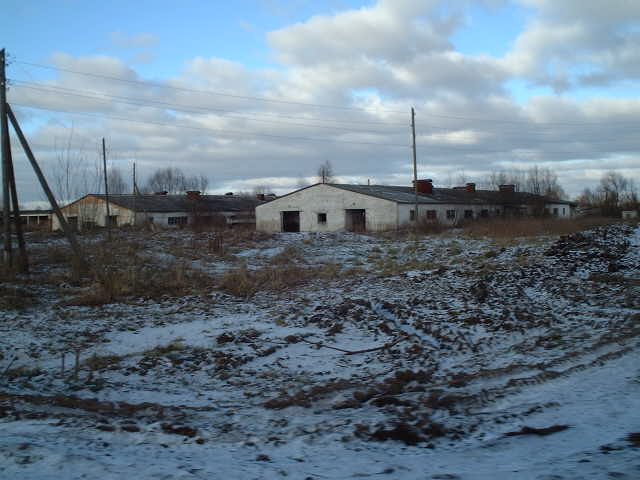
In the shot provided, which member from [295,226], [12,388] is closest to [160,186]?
[295,226]

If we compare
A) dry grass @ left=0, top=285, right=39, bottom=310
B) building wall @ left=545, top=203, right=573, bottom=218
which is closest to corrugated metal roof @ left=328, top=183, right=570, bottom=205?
building wall @ left=545, top=203, right=573, bottom=218

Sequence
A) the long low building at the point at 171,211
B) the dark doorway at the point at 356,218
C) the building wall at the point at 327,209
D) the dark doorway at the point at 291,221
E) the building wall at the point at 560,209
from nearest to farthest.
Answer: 1. the building wall at the point at 327,209
2. the dark doorway at the point at 356,218
3. the dark doorway at the point at 291,221
4. the long low building at the point at 171,211
5. the building wall at the point at 560,209

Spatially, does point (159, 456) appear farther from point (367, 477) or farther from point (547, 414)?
point (547, 414)

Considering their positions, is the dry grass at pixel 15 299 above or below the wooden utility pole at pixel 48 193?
below

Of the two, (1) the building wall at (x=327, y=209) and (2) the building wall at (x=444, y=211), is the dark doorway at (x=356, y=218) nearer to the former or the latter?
(1) the building wall at (x=327, y=209)

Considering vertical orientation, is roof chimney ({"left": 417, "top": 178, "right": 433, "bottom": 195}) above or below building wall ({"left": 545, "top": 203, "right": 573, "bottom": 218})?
above

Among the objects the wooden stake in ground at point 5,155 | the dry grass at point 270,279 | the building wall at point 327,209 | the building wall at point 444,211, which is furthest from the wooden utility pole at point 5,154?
the building wall at point 444,211

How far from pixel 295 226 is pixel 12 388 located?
118 feet

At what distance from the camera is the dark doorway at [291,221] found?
4125 centimetres

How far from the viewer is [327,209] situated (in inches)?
1521

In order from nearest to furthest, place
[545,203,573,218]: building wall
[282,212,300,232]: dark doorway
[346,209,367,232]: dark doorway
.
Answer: [346,209,367,232]: dark doorway < [282,212,300,232]: dark doorway < [545,203,573,218]: building wall

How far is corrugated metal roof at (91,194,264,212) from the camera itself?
46.1 metres

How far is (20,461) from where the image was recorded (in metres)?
3.89

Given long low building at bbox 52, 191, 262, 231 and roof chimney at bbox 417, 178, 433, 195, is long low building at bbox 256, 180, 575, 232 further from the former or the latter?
long low building at bbox 52, 191, 262, 231
